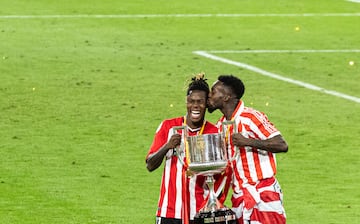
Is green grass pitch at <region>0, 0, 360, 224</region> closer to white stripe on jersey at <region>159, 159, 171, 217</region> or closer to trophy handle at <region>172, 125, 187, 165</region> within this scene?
white stripe on jersey at <region>159, 159, 171, 217</region>

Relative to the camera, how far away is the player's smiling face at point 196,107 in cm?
1173

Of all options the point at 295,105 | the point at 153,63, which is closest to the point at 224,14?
the point at 153,63

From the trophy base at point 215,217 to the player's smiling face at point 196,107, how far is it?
801 millimetres

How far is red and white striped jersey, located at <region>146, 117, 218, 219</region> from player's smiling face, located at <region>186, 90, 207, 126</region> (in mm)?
109

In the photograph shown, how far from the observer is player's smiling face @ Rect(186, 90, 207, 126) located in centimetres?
1173

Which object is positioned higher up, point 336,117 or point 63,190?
point 336,117

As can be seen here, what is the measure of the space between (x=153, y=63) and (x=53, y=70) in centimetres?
203

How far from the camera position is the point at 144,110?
2292 cm

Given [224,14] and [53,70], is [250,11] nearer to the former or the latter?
[224,14]

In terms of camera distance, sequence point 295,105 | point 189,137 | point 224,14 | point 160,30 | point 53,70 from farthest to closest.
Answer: point 224,14 < point 160,30 < point 53,70 < point 295,105 < point 189,137

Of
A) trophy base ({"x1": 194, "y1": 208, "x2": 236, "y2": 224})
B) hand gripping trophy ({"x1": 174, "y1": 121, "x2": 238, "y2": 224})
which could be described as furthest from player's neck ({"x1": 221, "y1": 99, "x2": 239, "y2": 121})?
trophy base ({"x1": 194, "y1": 208, "x2": 236, "y2": 224})

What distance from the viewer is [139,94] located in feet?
80.1

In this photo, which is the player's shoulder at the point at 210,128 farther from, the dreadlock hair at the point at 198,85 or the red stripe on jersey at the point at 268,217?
the red stripe on jersey at the point at 268,217

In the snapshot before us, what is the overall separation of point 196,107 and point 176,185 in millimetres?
678
